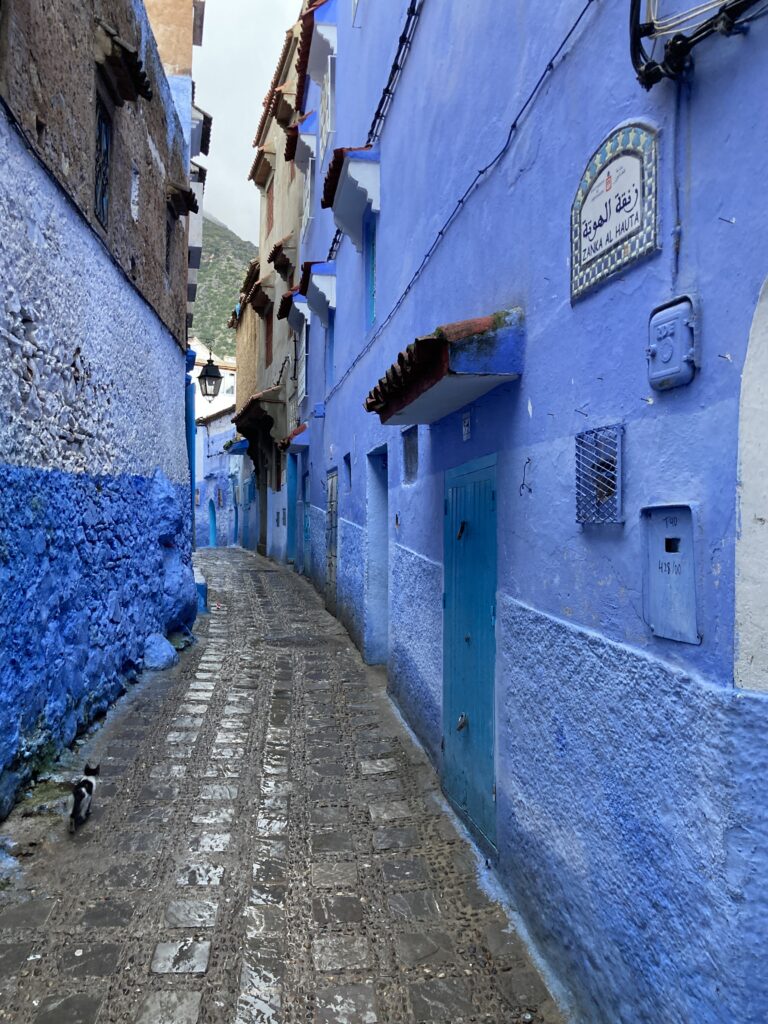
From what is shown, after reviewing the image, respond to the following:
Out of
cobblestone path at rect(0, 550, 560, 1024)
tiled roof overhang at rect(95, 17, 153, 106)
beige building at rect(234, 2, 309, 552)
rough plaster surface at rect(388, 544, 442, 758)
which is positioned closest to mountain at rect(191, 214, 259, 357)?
beige building at rect(234, 2, 309, 552)

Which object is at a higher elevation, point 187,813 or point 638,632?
point 638,632

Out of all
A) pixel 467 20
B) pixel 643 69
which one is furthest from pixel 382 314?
pixel 643 69

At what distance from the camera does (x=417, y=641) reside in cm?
572

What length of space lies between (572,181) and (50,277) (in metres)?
3.57

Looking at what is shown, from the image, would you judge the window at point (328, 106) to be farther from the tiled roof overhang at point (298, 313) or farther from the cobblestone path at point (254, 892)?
the cobblestone path at point (254, 892)

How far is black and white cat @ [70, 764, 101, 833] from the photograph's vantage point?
4.14 meters

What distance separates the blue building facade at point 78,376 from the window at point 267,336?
40.7 feet

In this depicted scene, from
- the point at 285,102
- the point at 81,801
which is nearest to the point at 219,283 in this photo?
the point at 285,102

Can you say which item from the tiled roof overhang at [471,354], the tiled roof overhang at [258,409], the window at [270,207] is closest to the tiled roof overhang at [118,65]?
the tiled roof overhang at [471,354]

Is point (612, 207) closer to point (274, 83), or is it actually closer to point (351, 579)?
point (351, 579)

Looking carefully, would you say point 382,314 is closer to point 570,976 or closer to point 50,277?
point 50,277

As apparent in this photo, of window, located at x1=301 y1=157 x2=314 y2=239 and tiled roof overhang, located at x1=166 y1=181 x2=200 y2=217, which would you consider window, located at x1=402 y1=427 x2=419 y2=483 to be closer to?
tiled roof overhang, located at x1=166 y1=181 x2=200 y2=217

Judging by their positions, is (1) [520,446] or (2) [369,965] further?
(1) [520,446]

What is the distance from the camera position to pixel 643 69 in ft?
7.11
